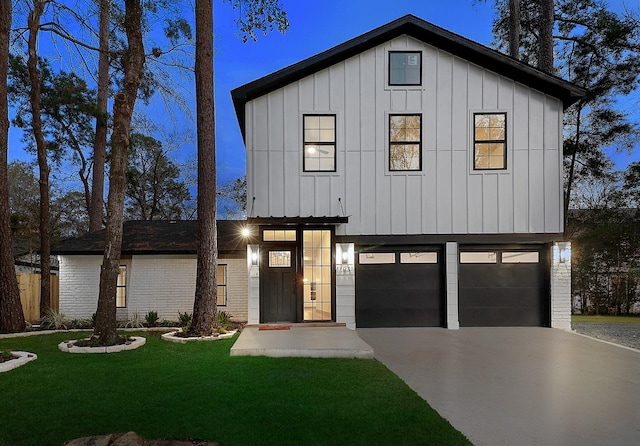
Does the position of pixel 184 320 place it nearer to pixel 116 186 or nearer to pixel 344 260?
pixel 116 186

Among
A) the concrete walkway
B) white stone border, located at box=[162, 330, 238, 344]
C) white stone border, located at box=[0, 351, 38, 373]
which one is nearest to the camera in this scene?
white stone border, located at box=[0, 351, 38, 373]

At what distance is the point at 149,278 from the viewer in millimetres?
11461

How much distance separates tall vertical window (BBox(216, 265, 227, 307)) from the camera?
452 inches

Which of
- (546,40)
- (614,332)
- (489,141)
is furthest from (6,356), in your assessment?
(546,40)

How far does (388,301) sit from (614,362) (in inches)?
177

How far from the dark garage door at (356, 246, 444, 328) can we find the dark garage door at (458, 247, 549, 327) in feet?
2.18

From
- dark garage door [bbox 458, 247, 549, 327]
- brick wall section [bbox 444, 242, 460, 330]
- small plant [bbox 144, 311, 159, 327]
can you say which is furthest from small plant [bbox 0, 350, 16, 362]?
dark garage door [bbox 458, 247, 549, 327]

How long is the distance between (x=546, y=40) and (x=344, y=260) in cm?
1012

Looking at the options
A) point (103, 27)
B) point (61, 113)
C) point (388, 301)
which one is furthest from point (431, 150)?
point (61, 113)

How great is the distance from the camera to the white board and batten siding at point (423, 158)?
9539mm

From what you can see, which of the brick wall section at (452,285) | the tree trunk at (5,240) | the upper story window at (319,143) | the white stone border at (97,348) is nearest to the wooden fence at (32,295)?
the tree trunk at (5,240)

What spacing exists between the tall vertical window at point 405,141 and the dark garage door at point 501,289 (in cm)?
257

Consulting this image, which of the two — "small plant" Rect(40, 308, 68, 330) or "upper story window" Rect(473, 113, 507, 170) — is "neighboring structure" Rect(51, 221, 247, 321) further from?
"upper story window" Rect(473, 113, 507, 170)

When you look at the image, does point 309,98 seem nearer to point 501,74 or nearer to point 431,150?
point 431,150
